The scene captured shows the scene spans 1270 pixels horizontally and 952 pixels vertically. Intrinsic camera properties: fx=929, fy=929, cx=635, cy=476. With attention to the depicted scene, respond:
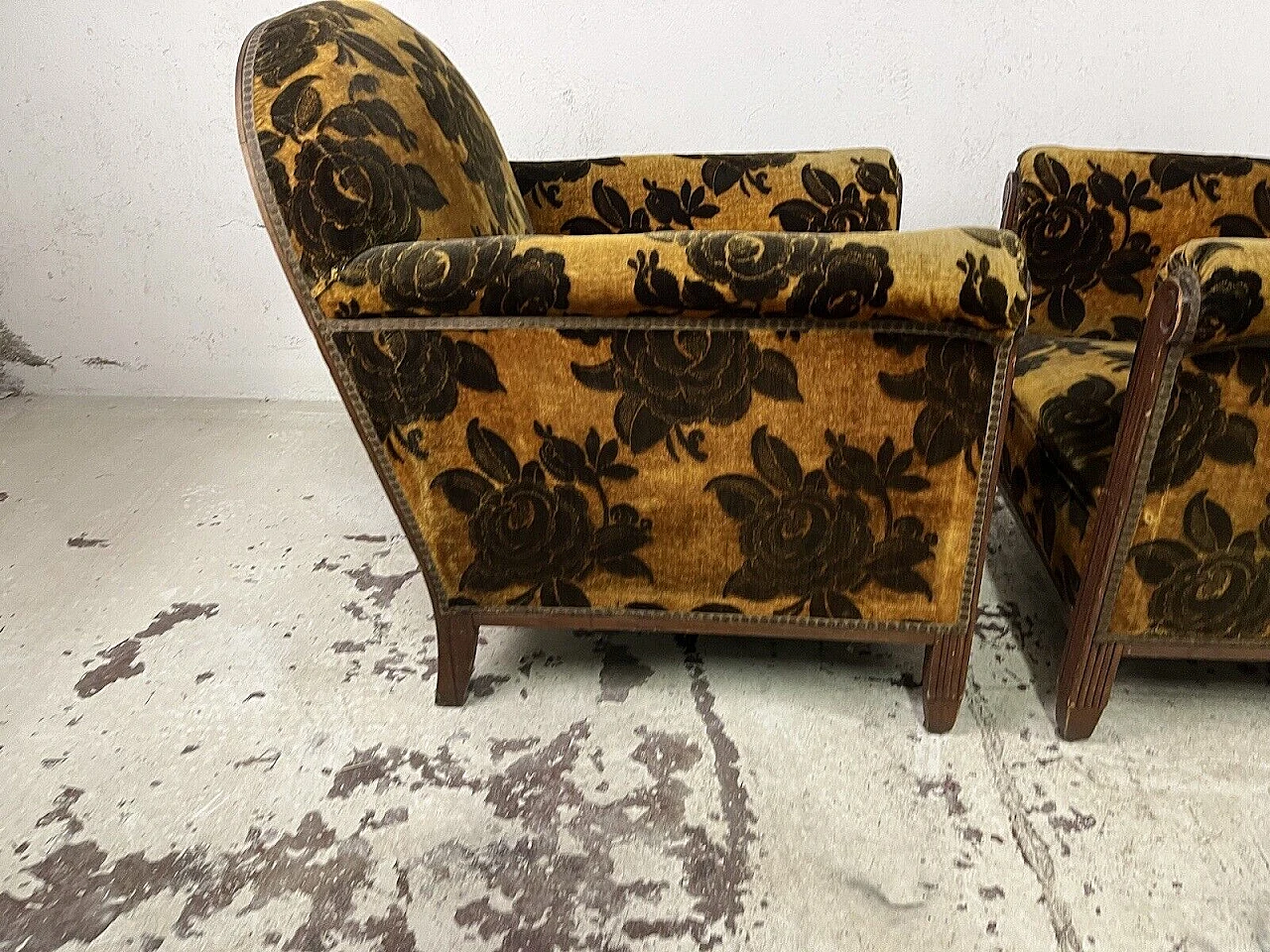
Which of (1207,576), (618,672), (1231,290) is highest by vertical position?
(1231,290)

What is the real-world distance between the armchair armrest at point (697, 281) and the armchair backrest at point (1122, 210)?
0.71m

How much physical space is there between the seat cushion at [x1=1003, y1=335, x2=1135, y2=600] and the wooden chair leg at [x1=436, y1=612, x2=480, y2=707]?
2.57ft

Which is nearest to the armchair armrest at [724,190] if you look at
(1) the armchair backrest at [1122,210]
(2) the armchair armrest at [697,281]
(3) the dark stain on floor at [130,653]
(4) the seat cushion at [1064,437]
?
(1) the armchair backrest at [1122,210]

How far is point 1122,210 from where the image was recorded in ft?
5.18

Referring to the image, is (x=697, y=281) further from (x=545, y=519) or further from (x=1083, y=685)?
(x=1083, y=685)

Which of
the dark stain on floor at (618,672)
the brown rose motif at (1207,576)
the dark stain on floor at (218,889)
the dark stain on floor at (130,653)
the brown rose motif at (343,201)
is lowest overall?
the dark stain on floor at (618,672)

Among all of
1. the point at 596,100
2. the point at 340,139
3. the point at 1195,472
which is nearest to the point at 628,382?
the point at 340,139

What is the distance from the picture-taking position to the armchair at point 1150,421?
0.94 metres

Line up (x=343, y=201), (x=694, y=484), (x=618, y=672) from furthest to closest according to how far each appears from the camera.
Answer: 1. (x=618, y=672)
2. (x=694, y=484)
3. (x=343, y=201)

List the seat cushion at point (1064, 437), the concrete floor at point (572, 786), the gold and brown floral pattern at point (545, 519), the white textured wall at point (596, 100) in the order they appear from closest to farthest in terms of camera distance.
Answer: the concrete floor at point (572, 786) < the gold and brown floral pattern at point (545, 519) < the seat cushion at point (1064, 437) < the white textured wall at point (596, 100)

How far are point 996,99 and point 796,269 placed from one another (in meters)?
1.32

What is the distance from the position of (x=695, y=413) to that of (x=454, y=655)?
19.7 inches

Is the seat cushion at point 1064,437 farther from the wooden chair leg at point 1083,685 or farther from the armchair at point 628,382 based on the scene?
the armchair at point 628,382

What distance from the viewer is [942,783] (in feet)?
3.75
